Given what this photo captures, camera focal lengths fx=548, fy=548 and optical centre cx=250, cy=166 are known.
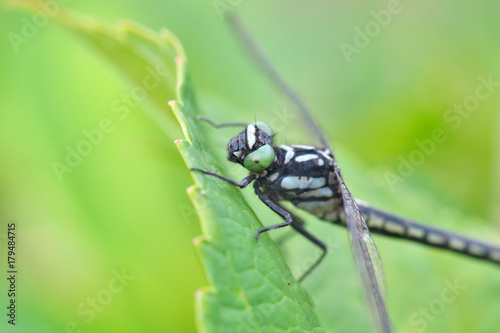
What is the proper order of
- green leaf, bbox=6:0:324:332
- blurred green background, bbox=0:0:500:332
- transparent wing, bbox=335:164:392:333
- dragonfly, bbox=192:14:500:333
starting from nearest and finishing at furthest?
green leaf, bbox=6:0:324:332 → transparent wing, bbox=335:164:392:333 → dragonfly, bbox=192:14:500:333 → blurred green background, bbox=0:0:500:332

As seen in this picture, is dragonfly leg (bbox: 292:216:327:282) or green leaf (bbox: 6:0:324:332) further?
dragonfly leg (bbox: 292:216:327:282)

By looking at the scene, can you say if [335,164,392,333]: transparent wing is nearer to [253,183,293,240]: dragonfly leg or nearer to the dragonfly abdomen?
[253,183,293,240]: dragonfly leg

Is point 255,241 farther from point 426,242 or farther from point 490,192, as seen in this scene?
point 490,192

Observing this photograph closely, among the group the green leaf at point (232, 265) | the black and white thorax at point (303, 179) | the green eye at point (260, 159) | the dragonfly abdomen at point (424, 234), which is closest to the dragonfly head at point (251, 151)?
the green eye at point (260, 159)

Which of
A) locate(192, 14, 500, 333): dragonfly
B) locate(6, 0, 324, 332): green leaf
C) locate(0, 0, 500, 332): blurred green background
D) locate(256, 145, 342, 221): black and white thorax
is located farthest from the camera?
locate(0, 0, 500, 332): blurred green background

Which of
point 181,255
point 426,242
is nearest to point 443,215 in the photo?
point 426,242

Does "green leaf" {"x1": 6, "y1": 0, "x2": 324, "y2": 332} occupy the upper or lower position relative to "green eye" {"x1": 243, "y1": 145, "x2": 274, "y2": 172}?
lower

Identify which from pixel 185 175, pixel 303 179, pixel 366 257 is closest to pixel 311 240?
pixel 303 179

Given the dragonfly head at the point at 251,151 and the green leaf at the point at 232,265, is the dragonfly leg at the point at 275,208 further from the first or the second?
the green leaf at the point at 232,265

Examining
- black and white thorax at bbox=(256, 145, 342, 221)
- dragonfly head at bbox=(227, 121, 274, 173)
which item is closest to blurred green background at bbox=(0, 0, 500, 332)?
Answer: black and white thorax at bbox=(256, 145, 342, 221)
